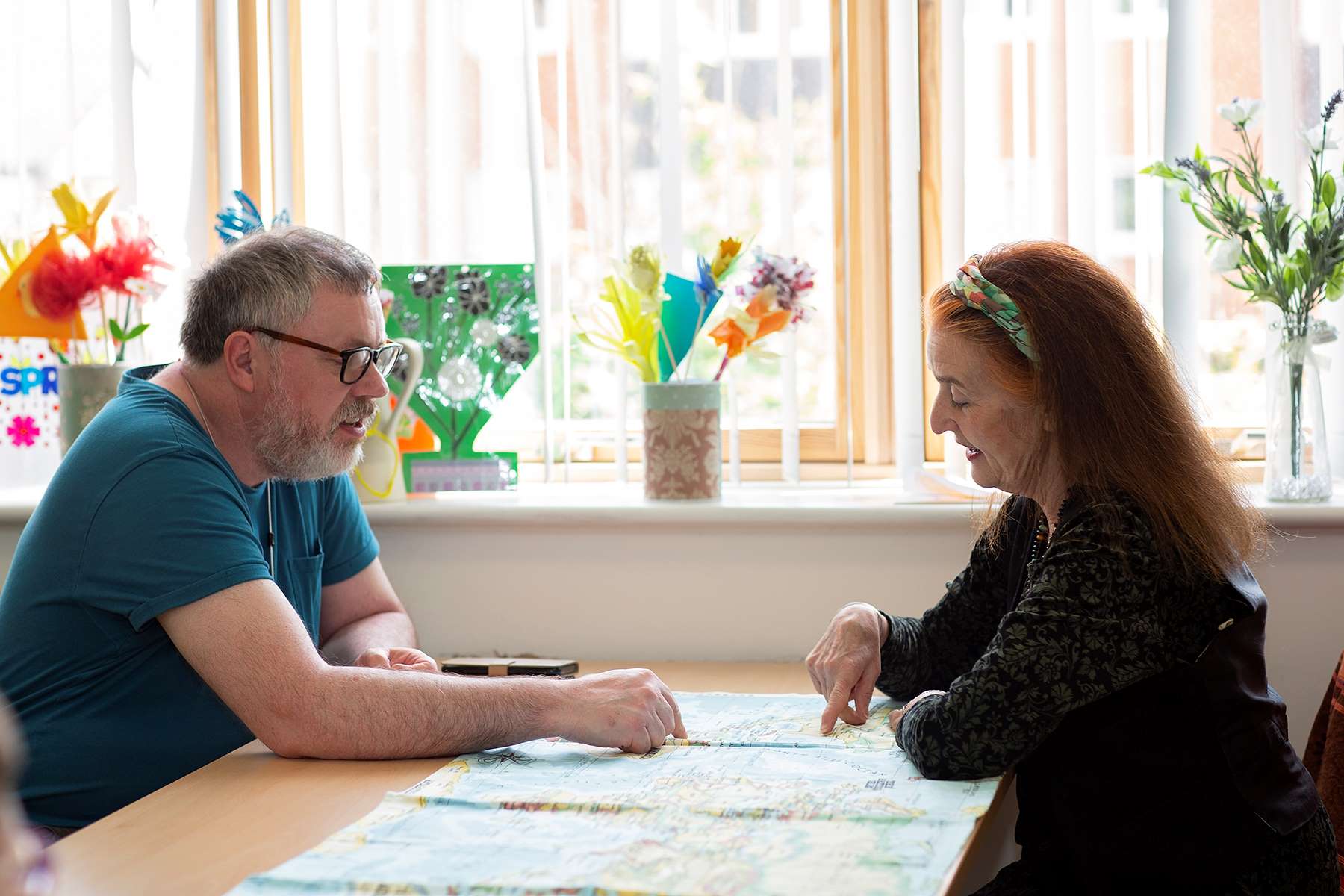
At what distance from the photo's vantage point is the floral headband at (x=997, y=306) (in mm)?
1390

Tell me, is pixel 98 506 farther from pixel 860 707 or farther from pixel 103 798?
pixel 860 707

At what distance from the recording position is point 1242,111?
6.60 feet

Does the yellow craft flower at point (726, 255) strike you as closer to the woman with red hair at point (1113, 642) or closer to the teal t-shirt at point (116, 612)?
the woman with red hair at point (1113, 642)

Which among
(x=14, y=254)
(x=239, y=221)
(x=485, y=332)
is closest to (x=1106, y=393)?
(x=485, y=332)

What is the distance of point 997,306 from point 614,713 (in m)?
0.59

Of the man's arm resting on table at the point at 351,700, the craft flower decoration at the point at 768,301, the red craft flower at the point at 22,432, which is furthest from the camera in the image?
the red craft flower at the point at 22,432

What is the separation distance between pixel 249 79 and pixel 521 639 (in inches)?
48.4

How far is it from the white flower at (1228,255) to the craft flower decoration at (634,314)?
2.85 ft

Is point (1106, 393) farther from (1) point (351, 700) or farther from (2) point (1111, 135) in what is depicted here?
(2) point (1111, 135)

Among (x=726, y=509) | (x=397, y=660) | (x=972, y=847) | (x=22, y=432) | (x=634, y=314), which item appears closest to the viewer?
(x=972, y=847)

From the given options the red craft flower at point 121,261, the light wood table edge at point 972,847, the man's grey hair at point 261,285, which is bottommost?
the light wood table edge at point 972,847

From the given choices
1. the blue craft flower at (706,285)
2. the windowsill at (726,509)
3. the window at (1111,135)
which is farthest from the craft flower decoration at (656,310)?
the window at (1111,135)

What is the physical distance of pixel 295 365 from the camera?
1.65 meters

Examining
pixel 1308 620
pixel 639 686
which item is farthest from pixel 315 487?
pixel 1308 620
